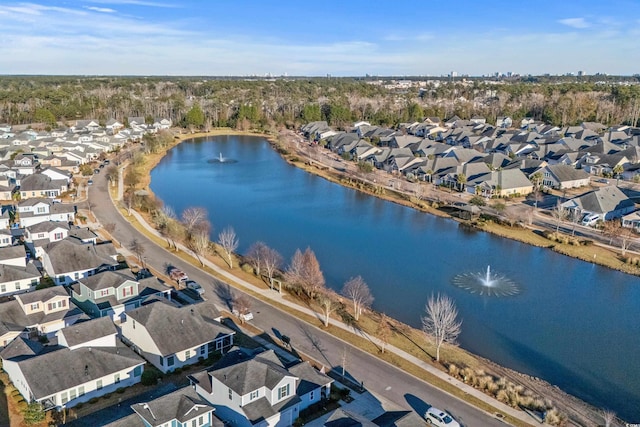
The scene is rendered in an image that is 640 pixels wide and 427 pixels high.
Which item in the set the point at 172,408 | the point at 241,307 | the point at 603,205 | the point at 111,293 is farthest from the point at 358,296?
the point at 603,205

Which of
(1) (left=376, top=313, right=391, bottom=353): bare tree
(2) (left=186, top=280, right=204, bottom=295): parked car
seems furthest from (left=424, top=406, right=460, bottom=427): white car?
(2) (left=186, top=280, right=204, bottom=295): parked car

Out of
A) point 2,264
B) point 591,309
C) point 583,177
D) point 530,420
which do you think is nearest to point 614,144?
point 583,177

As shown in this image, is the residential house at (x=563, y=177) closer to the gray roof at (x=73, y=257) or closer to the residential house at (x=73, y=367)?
the gray roof at (x=73, y=257)

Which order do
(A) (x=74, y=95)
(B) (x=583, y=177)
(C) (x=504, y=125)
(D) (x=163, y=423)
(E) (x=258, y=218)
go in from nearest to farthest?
(D) (x=163, y=423)
(E) (x=258, y=218)
(B) (x=583, y=177)
(C) (x=504, y=125)
(A) (x=74, y=95)

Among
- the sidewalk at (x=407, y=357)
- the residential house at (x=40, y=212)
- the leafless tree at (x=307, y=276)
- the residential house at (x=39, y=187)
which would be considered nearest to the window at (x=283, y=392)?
the sidewalk at (x=407, y=357)

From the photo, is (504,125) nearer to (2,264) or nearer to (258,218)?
(258,218)

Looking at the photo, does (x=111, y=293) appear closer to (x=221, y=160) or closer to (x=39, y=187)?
(x=39, y=187)

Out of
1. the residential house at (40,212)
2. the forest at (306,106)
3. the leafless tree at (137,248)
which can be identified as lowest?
the leafless tree at (137,248)
